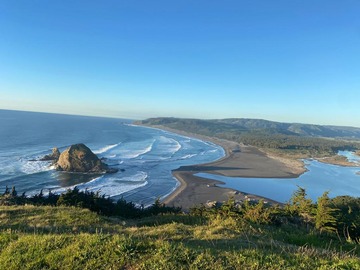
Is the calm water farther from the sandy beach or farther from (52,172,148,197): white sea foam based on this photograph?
(52,172,148,197): white sea foam

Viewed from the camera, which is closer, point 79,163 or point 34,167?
point 34,167

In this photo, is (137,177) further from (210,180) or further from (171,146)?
(171,146)

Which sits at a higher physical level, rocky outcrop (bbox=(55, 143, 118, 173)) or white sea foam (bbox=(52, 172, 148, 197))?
rocky outcrop (bbox=(55, 143, 118, 173))

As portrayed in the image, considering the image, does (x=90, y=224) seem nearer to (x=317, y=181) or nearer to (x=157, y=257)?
(x=157, y=257)

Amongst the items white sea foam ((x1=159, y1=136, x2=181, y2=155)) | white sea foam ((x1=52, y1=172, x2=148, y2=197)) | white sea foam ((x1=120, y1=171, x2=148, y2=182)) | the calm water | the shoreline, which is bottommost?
the calm water

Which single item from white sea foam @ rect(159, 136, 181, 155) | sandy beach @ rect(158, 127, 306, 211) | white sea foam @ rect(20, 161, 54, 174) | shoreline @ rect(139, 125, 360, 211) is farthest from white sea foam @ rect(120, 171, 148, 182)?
white sea foam @ rect(159, 136, 181, 155)

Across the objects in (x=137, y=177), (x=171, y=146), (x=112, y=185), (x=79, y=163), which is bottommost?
(x=112, y=185)

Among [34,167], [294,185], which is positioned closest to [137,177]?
[34,167]

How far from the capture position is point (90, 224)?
446 inches

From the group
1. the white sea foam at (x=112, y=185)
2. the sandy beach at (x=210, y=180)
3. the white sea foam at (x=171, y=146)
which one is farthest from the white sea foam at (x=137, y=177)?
the white sea foam at (x=171, y=146)

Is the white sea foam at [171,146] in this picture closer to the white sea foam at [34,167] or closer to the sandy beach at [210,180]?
the sandy beach at [210,180]

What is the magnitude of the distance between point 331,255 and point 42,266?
649cm

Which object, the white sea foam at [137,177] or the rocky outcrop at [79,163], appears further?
the rocky outcrop at [79,163]

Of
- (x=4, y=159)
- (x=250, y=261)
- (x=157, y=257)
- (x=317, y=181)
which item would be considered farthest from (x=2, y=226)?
(x=317, y=181)
